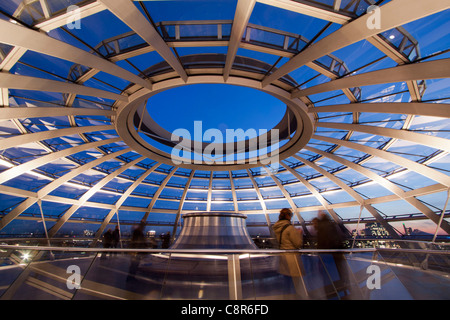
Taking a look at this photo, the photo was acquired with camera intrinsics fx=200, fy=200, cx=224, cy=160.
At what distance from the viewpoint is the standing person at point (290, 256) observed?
4.72 metres

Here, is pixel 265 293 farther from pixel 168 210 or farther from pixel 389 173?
pixel 168 210

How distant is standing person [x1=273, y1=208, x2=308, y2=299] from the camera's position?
4.72 m

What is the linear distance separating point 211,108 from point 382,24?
27.6 m

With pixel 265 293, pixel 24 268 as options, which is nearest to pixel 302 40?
pixel 265 293

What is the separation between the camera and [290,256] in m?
5.21

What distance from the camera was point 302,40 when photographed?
9484mm

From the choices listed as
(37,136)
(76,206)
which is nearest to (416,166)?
(37,136)

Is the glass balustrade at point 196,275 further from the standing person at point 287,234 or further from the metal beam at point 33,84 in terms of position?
the metal beam at point 33,84

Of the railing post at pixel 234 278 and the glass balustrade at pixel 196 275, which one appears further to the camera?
the railing post at pixel 234 278

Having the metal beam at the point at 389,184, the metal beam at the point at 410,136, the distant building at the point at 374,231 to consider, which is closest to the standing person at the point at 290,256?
the metal beam at the point at 410,136

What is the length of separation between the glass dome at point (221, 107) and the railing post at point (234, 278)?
7.90 m

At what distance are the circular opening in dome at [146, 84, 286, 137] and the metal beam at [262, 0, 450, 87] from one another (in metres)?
11.3

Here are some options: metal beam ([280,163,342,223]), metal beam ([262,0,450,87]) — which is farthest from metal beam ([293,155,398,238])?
metal beam ([262,0,450,87])

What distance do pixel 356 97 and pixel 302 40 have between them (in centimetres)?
635
